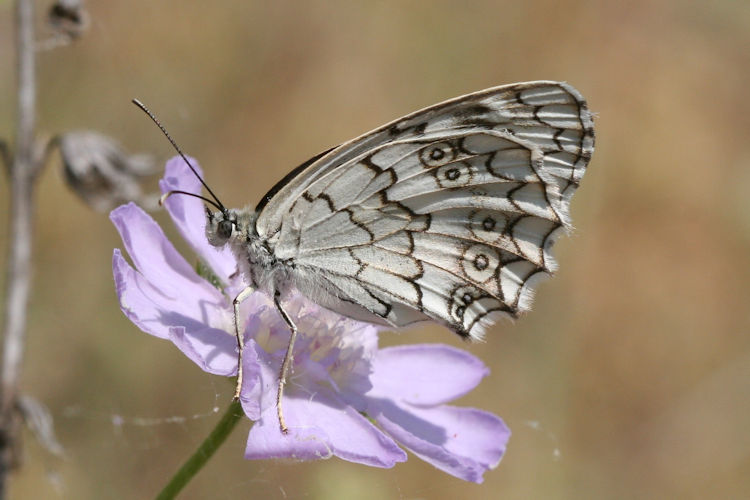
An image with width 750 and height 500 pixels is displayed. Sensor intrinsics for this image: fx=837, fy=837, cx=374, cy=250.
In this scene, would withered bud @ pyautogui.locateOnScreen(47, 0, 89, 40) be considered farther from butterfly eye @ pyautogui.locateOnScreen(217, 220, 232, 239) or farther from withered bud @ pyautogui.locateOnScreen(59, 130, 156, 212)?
butterfly eye @ pyautogui.locateOnScreen(217, 220, 232, 239)

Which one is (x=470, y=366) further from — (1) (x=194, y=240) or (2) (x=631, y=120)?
(2) (x=631, y=120)

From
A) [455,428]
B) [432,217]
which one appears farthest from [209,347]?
[455,428]

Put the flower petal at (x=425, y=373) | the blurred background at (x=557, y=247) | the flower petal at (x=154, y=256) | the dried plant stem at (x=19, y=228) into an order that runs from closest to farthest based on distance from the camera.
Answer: the dried plant stem at (x=19, y=228) < the flower petal at (x=154, y=256) < the flower petal at (x=425, y=373) < the blurred background at (x=557, y=247)

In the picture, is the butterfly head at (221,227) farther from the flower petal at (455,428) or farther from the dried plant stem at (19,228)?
the flower petal at (455,428)

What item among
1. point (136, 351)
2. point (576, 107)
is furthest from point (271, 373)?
point (136, 351)

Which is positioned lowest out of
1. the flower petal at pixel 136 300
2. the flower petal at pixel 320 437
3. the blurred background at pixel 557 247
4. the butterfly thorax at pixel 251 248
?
the flower petal at pixel 320 437

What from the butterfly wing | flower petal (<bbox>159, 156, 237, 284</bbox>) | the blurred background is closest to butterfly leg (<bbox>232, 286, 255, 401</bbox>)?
the butterfly wing

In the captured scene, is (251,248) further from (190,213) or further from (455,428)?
(455,428)

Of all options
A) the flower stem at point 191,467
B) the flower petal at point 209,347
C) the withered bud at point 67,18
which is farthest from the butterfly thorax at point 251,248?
the withered bud at point 67,18
